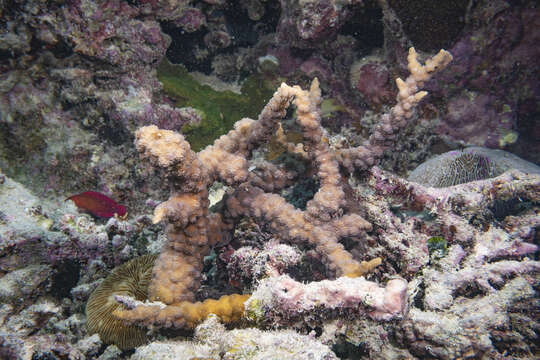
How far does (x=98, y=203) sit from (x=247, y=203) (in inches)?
92.4

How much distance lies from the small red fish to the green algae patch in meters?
1.43

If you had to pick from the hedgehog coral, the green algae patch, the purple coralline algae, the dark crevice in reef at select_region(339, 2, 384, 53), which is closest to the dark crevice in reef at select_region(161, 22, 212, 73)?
the purple coralline algae

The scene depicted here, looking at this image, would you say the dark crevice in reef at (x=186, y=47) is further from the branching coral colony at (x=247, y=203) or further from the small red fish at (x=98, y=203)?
the branching coral colony at (x=247, y=203)

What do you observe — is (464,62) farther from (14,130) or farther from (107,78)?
(14,130)

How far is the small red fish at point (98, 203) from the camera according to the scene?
3.76 m

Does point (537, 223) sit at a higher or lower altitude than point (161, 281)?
higher

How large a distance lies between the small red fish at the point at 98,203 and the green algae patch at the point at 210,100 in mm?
1429

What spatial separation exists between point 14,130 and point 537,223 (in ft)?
21.6

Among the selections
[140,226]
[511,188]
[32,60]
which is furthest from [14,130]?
[511,188]

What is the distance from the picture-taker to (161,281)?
2316mm

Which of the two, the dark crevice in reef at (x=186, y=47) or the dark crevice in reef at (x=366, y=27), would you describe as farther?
the dark crevice in reef at (x=186, y=47)

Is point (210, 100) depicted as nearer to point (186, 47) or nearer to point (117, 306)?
point (186, 47)

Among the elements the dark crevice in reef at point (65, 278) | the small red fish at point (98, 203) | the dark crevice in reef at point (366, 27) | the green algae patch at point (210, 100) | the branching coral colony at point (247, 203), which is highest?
the dark crevice in reef at point (366, 27)

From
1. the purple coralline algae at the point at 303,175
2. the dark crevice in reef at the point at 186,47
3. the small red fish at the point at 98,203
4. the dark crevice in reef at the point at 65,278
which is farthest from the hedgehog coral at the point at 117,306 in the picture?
the dark crevice in reef at the point at 186,47
